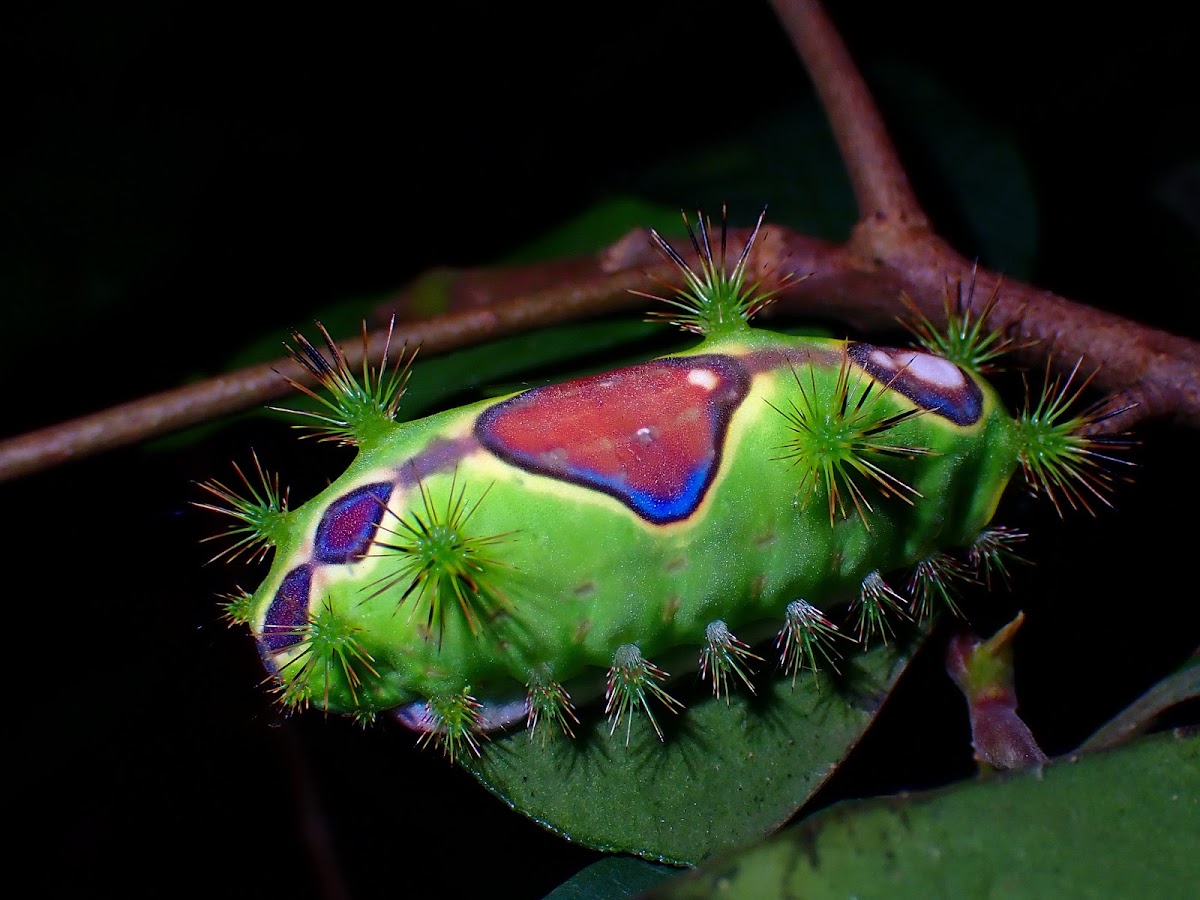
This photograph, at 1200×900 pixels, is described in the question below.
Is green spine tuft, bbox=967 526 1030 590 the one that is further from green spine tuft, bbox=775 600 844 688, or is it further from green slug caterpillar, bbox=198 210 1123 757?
green spine tuft, bbox=775 600 844 688

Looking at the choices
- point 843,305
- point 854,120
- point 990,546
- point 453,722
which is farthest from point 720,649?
point 854,120

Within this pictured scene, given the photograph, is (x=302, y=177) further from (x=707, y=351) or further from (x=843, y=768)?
(x=843, y=768)

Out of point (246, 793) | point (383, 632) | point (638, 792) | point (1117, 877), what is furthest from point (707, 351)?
point (246, 793)

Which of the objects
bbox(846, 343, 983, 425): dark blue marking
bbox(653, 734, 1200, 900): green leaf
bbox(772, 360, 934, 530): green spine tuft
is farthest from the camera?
bbox(846, 343, 983, 425): dark blue marking

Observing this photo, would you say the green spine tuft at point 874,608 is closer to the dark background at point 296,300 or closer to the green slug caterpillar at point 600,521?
the green slug caterpillar at point 600,521

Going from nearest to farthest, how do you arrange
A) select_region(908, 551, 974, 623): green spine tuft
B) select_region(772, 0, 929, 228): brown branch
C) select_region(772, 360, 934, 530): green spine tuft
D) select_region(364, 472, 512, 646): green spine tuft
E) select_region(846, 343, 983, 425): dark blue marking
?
1. select_region(364, 472, 512, 646): green spine tuft
2. select_region(772, 360, 934, 530): green spine tuft
3. select_region(846, 343, 983, 425): dark blue marking
4. select_region(908, 551, 974, 623): green spine tuft
5. select_region(772, 0, 929, 228): brown branch

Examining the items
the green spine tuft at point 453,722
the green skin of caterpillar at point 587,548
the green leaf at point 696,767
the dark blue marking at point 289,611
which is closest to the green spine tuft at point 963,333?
the green skin of caterpillar at point 587,548

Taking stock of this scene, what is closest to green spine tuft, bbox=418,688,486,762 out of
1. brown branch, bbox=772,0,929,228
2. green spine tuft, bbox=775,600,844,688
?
green spine tuft, bbox=775,600,844,688
